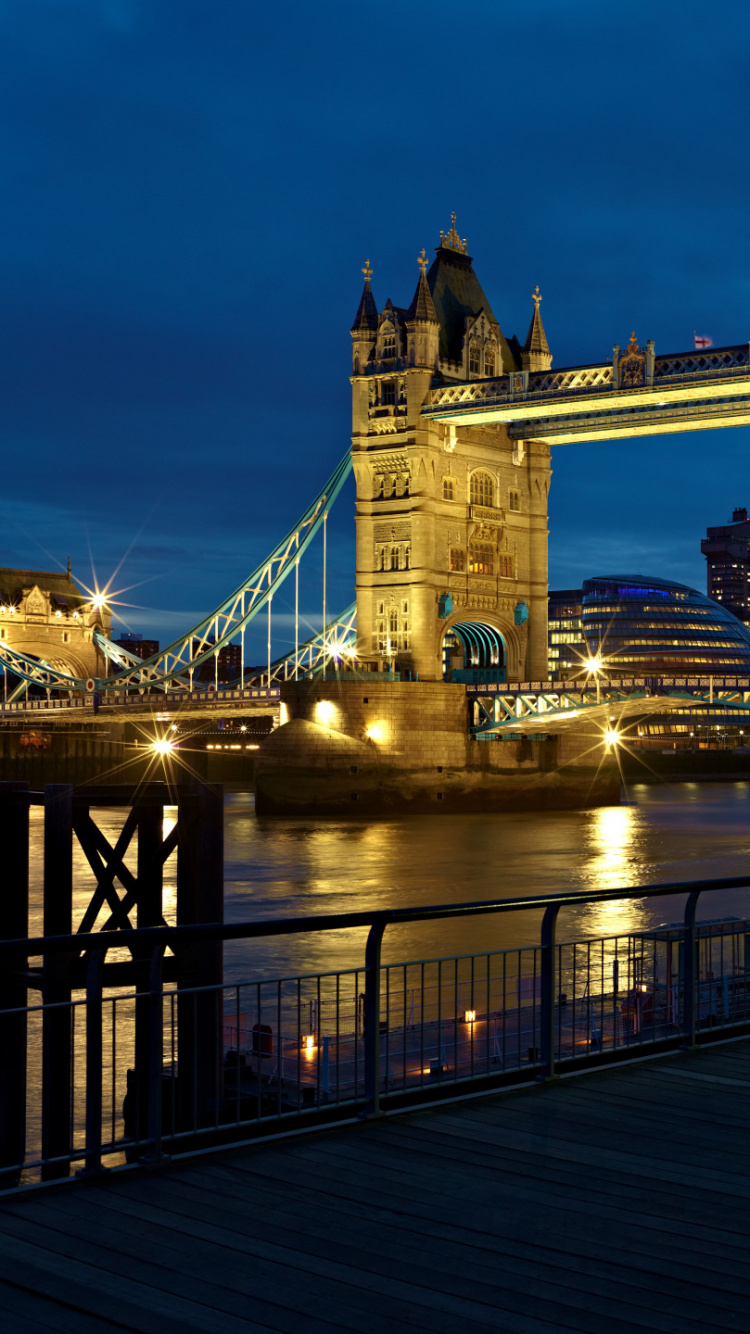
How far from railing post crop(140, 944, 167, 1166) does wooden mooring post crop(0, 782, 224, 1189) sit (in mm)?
2703

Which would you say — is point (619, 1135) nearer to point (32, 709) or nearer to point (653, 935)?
point (653, 935)

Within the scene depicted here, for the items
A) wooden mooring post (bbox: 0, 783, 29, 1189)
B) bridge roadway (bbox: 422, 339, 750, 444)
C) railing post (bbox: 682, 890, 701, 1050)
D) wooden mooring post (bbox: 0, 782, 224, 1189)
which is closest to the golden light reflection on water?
wooden mooring post (bbox: 0, 782, 224, 1189)

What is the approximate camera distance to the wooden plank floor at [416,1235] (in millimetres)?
4500

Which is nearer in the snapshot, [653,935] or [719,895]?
[653,935]

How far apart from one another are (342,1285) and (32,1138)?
8.45 metres

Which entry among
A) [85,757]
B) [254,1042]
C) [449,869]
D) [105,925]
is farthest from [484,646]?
[105,925]

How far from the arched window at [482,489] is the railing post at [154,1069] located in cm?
5520

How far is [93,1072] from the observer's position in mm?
6004

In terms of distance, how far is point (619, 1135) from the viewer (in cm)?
641

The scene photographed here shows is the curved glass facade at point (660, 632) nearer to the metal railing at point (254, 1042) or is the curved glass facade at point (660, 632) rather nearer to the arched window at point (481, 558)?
the arched window at point (481, 558)

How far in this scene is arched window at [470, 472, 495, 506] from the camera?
6081 cm

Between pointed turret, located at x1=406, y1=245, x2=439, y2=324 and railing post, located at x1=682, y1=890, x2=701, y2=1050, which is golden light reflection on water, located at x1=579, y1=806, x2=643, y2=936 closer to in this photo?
railing post, located at x1=682, y1=890, x2=701, y2=1050

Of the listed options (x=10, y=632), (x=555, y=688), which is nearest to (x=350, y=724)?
(x=555, y=688)

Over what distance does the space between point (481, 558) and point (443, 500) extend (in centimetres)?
356
